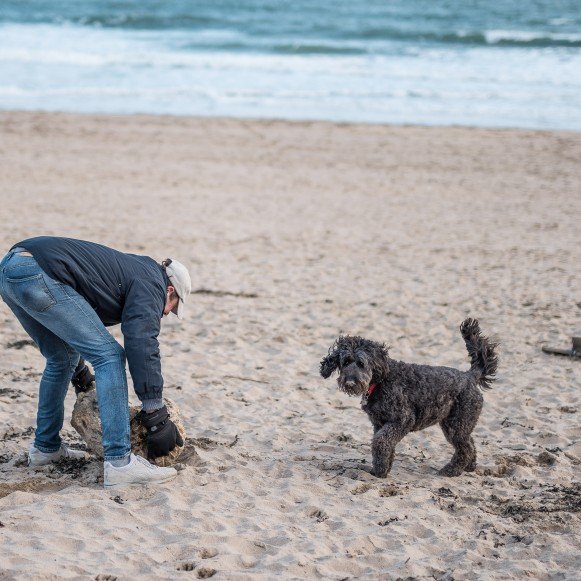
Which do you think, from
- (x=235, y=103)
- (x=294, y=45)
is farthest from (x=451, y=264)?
(x=294, y=45)

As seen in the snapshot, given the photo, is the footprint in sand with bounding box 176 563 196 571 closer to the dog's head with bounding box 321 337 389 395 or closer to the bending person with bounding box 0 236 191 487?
the bending person with bounding box 0 236 191 487

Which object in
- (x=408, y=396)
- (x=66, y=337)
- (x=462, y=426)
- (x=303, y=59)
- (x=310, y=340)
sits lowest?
(x=310, y=340)

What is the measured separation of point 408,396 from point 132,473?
1.74 metres

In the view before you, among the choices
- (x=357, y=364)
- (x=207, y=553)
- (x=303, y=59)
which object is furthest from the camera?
(x=303, y=59)

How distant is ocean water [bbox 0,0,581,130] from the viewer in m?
23.1

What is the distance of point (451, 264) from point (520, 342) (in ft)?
9.86

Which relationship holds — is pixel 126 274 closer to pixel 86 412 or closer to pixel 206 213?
pixel 86 412

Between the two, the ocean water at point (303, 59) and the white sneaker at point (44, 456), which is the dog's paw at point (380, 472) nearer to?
the white sneaker at point (44, 456)

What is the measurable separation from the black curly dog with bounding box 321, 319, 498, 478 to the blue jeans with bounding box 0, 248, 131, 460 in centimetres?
130

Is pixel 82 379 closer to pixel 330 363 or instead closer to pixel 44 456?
pixel 44 456

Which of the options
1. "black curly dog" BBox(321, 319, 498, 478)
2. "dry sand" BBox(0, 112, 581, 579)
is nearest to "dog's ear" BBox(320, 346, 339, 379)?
"black curly dog" BBox(321, 319, 498, 478)

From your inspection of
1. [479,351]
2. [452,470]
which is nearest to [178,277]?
[479,351]

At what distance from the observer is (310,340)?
26.5 feet

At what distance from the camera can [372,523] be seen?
466 cm
